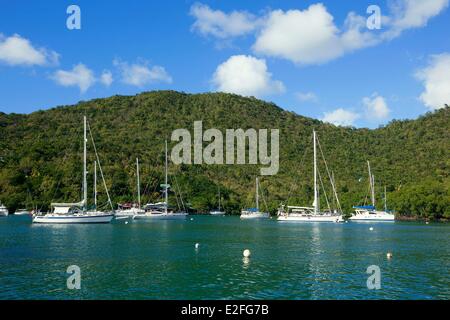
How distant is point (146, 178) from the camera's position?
133 m

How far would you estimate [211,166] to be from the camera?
155 metres

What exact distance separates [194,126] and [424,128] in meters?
75.5

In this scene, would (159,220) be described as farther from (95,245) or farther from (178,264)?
(178,264)

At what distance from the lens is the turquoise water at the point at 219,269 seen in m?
22.0

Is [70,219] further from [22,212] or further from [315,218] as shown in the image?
[22,212]

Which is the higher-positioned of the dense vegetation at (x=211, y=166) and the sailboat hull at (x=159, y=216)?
the dense vegetation at (x=211, y=166)

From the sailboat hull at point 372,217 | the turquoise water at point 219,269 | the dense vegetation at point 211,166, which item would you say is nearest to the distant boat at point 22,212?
the dense vegetation at point 211,166

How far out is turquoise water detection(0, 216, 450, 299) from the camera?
868 inches

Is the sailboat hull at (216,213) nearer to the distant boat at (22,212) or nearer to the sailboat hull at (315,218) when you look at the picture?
the distant boat at (22,212)

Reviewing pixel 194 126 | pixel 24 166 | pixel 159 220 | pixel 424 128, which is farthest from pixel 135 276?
pixel 194 126

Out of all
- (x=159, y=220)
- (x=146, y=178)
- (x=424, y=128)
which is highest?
(x=424, y=128)

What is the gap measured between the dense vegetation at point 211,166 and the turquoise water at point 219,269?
61.7 m

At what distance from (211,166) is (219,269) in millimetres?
126525

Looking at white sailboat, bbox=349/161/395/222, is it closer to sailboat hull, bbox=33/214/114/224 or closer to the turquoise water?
the turquoise water
